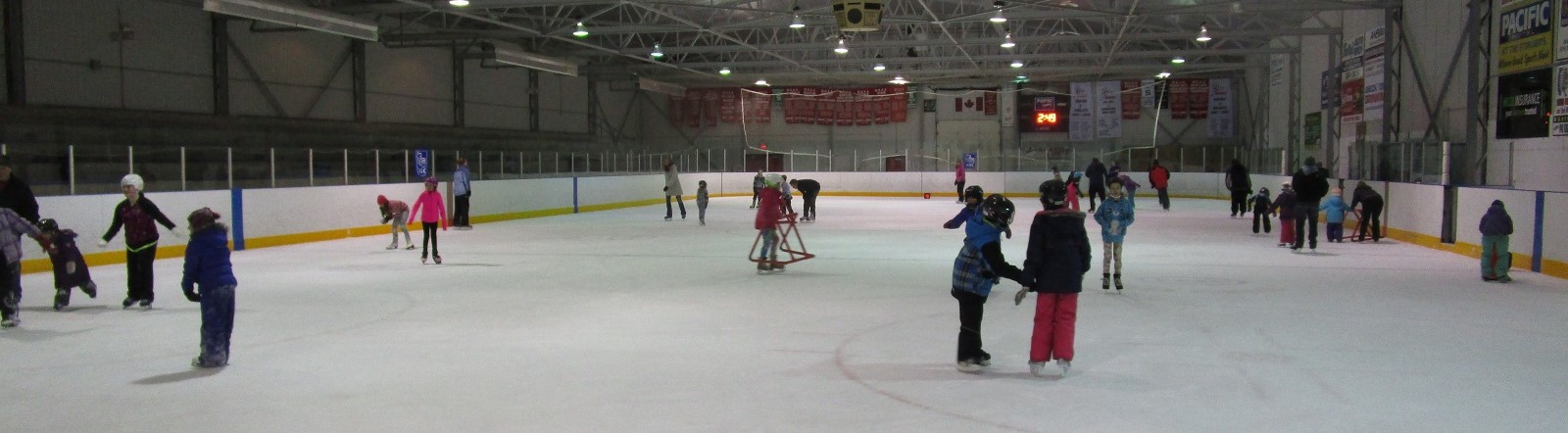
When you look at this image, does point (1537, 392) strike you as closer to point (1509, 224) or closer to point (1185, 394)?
point (1185, 394)

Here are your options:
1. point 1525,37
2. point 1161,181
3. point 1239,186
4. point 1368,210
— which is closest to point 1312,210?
point 1368,210

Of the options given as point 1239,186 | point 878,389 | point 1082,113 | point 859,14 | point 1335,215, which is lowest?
point 878,389

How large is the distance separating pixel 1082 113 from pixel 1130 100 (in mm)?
1824

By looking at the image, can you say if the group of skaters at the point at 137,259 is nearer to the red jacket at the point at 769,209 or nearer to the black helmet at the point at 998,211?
the black helmet at the point at 998,211

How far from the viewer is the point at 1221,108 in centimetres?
4206

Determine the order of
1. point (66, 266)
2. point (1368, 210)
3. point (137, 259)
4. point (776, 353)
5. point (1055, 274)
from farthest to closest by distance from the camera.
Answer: point (1368, 210) < point (137, 259) < point (66, 266) < point (776, 353) < point (1055, 274)

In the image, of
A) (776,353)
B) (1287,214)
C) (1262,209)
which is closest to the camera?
(776,353)

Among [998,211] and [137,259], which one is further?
[137,259]

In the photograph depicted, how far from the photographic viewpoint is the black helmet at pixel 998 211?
6.71 m

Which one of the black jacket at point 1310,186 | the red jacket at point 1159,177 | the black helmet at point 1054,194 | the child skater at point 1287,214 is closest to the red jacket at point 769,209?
the black helmet at point 1054,194

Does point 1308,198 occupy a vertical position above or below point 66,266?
above

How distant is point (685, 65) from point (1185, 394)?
3188 centimetres

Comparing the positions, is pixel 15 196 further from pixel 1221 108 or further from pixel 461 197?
pixel 1221 108

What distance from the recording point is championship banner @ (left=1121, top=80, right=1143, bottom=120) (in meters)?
43.1
